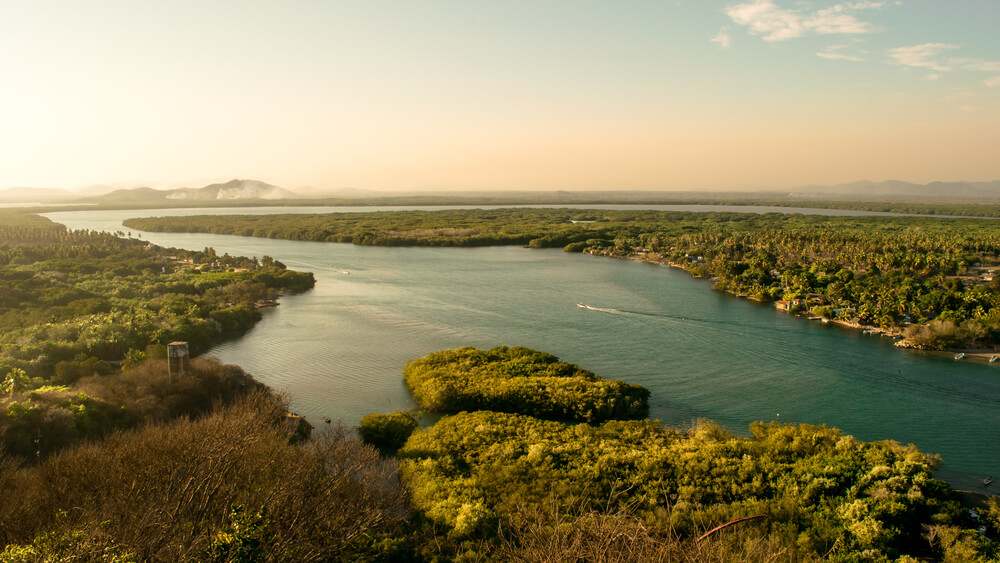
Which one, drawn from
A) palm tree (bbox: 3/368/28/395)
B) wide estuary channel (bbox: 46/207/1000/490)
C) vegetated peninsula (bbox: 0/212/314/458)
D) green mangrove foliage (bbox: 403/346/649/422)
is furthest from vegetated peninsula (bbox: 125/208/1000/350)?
palm tree (bbox: 3/368/28/395)

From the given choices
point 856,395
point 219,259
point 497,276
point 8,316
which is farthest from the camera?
point 219,259

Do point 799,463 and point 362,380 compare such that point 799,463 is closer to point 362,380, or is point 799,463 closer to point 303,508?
point 303,508

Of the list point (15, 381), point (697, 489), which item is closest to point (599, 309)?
point (697, 489)

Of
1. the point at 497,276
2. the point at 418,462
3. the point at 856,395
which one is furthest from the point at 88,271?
the point at 856,395

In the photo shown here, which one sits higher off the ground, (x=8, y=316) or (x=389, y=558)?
(x=8, y=316)

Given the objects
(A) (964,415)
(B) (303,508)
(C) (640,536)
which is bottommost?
(A) (964,415)

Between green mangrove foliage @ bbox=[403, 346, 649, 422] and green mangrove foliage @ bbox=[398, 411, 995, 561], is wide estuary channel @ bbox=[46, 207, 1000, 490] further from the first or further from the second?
green mangrove foliage @ bbox=[398, 411, 995, 561]

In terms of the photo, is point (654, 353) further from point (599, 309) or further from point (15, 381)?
point (15, 381)
